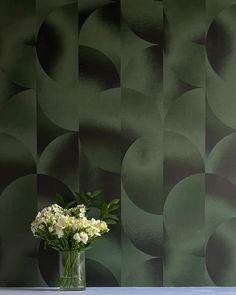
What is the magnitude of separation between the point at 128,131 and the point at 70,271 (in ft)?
2.13

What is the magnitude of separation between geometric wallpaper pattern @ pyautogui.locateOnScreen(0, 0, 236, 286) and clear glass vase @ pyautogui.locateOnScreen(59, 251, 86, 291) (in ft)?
0.56

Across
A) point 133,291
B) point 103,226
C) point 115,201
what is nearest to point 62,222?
point 103,226

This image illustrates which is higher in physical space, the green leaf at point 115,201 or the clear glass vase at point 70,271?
the green leaf at point 115,201

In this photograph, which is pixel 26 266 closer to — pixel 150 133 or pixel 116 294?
pixel 116 294

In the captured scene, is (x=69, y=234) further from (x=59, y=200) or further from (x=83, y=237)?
(x=59, y=200)

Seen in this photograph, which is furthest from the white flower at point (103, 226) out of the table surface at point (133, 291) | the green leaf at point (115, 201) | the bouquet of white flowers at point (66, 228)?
the table surface at point (133, 291)

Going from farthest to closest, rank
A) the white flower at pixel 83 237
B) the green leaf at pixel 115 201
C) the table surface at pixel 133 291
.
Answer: the green leaf at pixel 115 201
the table surface at pixel 133 291
the white flower at pixel 83 237

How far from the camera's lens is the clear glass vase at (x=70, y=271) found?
8.21ft

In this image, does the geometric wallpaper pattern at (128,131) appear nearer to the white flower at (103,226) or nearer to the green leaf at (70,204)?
the green leaf at (70,204)

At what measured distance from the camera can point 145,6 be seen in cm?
A: 268

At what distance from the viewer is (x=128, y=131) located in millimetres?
2680

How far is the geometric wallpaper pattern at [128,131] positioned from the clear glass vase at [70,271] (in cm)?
17

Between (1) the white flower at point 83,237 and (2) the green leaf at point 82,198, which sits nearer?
(1) the white flower at point 83,237

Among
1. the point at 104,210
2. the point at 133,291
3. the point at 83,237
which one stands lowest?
the point at 133,291
